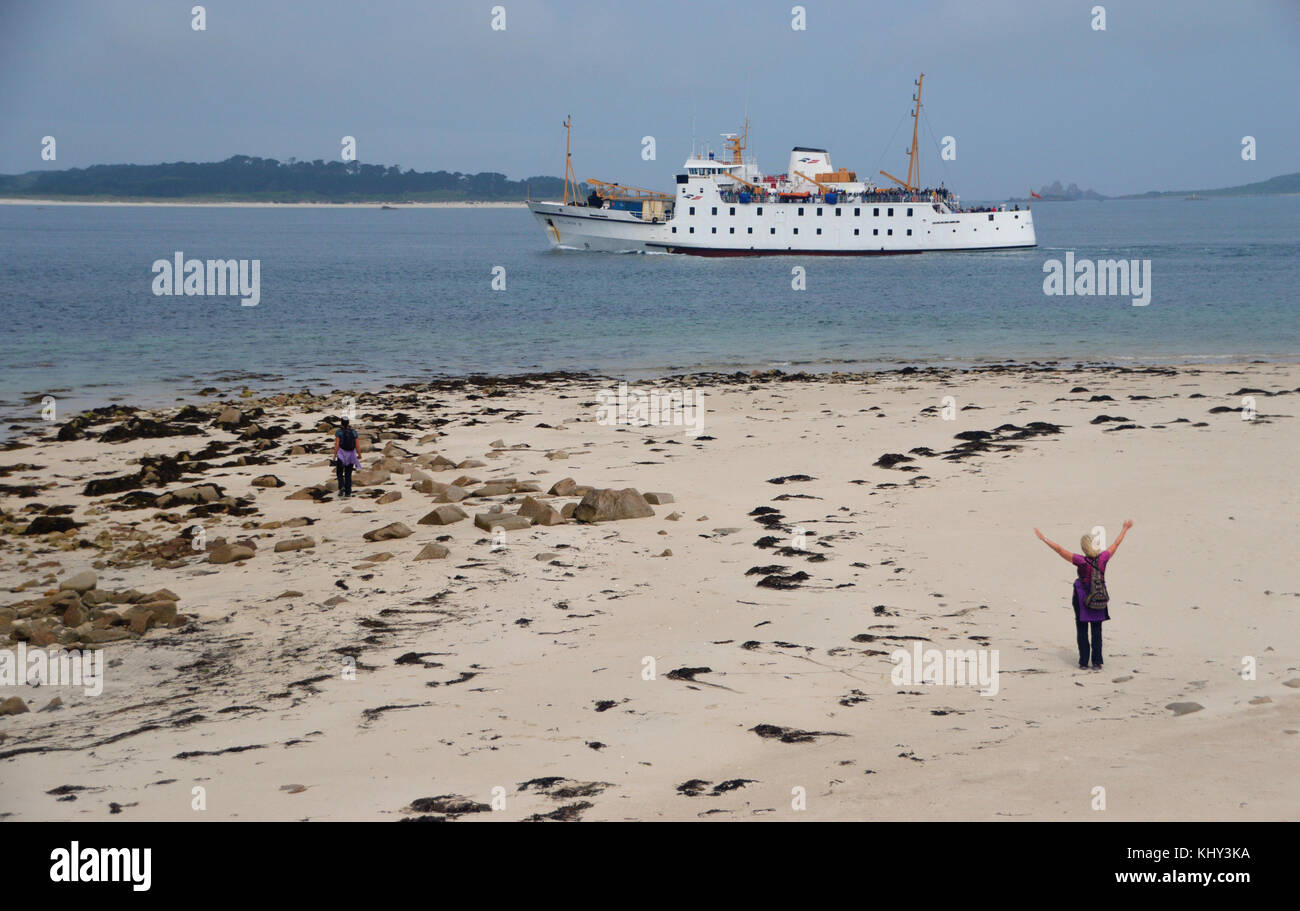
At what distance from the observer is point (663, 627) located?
9.36 m

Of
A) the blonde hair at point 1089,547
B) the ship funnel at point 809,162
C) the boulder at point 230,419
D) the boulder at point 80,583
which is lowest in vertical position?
the boulder at point 80,583

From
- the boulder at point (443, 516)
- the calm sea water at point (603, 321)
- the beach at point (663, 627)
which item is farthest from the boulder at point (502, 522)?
the calm sea water at point (603, 321)

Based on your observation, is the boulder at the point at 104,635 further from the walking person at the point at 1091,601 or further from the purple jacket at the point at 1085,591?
the purple jacket at the point at 1085,591

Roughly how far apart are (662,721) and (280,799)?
2.48 metres

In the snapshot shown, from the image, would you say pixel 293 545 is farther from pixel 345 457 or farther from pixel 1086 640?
pixel 1086 640

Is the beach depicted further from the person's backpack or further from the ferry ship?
the ferry ship

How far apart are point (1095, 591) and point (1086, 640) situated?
1.24ft

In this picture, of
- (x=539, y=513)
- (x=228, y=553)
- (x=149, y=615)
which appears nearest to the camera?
(x=149, y=615)

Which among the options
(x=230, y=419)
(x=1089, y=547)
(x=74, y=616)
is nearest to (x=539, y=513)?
(x=74, y=616)

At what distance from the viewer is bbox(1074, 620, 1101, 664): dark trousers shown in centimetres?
805

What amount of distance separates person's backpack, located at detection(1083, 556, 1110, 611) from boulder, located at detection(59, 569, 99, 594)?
924cm

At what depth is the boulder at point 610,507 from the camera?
12.8 metres

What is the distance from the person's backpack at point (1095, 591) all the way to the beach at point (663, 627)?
0.53 metres

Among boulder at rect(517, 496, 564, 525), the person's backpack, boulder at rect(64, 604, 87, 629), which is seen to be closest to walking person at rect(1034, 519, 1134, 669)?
the person's backpack
